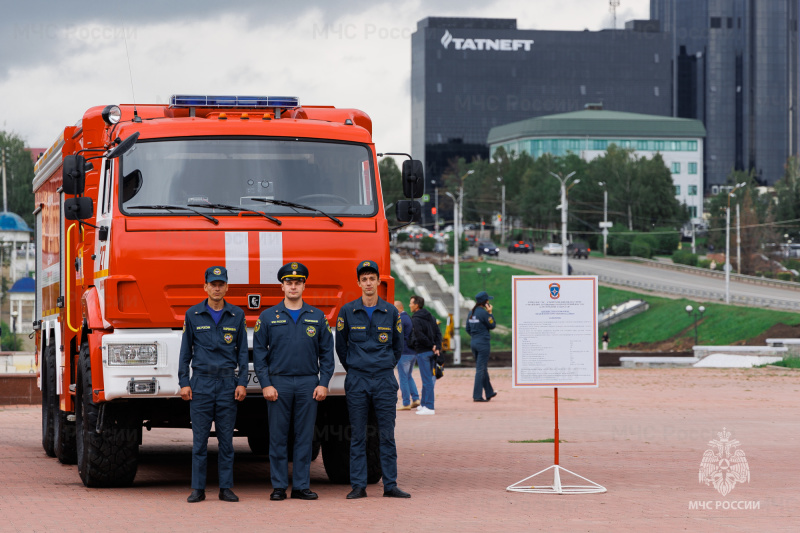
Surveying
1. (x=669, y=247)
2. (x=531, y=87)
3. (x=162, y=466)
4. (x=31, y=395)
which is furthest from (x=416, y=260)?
(x=531, y=87)

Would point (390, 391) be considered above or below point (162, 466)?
above

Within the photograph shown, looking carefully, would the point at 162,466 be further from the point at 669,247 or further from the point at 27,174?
the point at 669,247

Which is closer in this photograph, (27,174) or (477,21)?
(27,174)

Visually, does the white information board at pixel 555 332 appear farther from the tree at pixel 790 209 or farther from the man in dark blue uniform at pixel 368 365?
the tree at pixel 790 209

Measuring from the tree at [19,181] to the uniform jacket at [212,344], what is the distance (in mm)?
88034

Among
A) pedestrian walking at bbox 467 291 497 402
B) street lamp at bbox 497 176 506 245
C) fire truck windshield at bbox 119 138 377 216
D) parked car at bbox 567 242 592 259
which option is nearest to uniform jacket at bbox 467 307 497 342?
pedestrian walking at bbox 467 291 497 402

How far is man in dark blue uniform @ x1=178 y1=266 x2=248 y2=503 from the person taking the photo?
10.4 m

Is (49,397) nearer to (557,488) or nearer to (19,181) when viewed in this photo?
(557,488)

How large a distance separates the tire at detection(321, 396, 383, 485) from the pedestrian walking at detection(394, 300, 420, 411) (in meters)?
8.01

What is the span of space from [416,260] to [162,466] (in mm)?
84967

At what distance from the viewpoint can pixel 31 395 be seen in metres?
24.6

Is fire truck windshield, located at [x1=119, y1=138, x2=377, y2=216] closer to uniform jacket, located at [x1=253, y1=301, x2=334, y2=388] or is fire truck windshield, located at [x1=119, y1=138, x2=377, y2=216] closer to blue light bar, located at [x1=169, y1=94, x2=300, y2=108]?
blue light bar, located at [x1=169, y1=94, x2=300, y2=108]

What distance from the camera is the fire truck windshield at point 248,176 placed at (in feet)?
36.1

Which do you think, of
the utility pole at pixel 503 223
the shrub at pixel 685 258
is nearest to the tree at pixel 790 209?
the shrub at pixel 685 258
